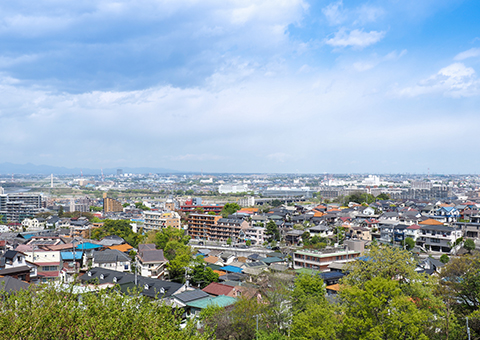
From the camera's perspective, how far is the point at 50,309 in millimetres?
4953

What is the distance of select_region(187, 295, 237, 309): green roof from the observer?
11.8m

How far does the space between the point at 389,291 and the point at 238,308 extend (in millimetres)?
4136

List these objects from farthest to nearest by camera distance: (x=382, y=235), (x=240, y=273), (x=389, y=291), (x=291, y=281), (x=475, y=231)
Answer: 1. (x=382, y=235)
2. (x=475, y=231)
3. (x=240, y=273)
4. (x=291, y=281)
5. (x=389, y=291)

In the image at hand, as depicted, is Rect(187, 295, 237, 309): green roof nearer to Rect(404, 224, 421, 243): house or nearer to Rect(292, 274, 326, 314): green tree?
Rect(292, 274, 326, 314): green tree

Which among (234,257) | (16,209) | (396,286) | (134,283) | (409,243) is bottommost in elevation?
(234,257)

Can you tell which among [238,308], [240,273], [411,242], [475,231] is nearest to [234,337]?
[238,308]

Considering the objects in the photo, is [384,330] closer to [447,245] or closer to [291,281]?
[291,281]

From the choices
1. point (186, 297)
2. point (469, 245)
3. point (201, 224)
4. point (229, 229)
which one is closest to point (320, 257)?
point (186, 297)

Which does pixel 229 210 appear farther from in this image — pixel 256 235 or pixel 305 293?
pixel 305 293

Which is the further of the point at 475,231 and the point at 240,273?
the point at 475,231

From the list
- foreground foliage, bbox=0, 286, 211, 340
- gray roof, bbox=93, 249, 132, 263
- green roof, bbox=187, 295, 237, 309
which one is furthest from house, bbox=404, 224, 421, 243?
foreground foliage, bbox=0, 286, 211, 340

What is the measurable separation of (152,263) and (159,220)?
1473 centimetres

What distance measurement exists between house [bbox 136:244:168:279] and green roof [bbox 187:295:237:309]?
6307 mm

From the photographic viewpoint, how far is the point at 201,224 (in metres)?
32.9
